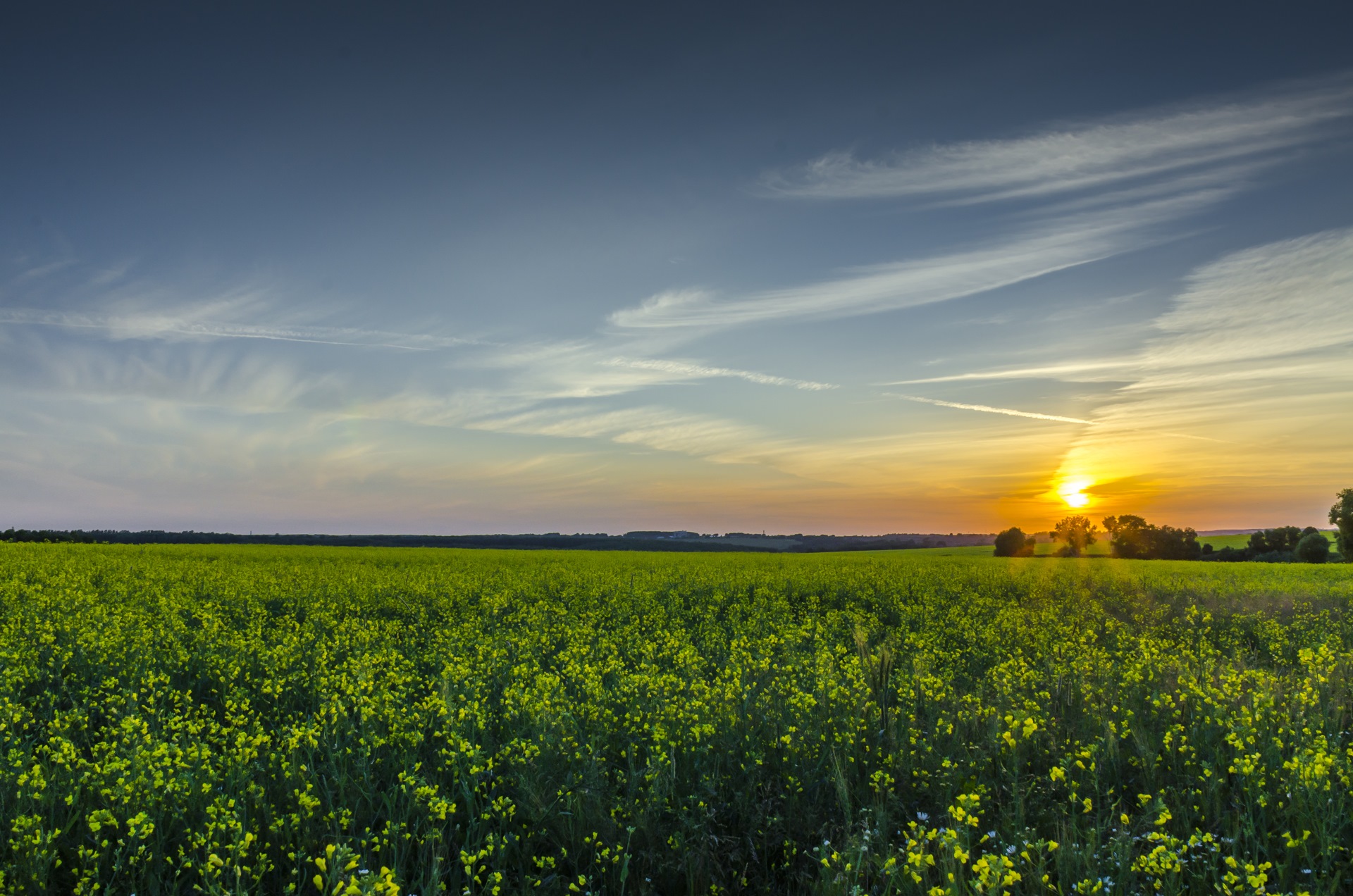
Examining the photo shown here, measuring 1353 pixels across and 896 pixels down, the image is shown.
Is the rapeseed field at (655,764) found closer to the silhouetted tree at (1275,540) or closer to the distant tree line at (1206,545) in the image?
the distant tree line at (1206,545)

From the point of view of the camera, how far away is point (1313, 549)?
6831 centimetres

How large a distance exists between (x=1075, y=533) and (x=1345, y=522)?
72.3 ft

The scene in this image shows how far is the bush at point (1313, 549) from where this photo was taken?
67812mm

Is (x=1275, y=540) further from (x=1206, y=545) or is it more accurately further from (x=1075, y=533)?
(x=1075, y=533)

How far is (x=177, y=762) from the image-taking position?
16.1 ft

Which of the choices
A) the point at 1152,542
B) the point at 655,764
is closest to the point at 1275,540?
the point at 1152,542

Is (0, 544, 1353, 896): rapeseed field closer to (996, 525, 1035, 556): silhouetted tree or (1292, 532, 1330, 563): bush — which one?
(996, 525, 1035, 556): silhouetted tree

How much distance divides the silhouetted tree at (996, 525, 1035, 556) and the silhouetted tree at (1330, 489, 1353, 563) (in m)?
25.8

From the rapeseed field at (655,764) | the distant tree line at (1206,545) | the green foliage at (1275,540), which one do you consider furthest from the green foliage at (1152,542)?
the rapeseed field at (655,764)

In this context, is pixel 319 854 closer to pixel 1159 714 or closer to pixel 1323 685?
pixel 1159 714

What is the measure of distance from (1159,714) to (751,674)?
390 centimetres

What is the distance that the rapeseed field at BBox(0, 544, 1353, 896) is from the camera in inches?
169

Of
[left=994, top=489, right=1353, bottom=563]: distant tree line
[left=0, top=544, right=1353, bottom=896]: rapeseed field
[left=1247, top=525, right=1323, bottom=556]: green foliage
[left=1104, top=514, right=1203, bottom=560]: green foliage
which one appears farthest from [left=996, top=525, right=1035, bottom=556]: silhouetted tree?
[left=0, top=544, right=1353, bottom=896]: rapeseed field

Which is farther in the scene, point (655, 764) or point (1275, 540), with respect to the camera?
point (1275, 540)
